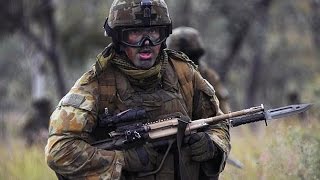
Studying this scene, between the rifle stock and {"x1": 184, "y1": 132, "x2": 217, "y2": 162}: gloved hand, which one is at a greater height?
the rifle stock

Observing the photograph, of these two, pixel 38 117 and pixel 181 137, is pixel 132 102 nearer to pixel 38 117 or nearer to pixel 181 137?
pixel 181 137

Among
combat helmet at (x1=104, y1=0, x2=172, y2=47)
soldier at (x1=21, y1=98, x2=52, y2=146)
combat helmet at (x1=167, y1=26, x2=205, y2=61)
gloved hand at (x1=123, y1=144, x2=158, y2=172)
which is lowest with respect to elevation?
soldier at (x1=21, y1=98, x2=52, y2=146)

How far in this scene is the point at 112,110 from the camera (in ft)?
16.4

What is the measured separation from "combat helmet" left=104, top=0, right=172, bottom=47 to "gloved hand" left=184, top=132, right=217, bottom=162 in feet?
1.97

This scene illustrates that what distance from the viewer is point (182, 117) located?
5.03 metres

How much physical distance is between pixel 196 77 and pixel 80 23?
18.3m

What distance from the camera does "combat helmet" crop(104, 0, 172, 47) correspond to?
4.99m

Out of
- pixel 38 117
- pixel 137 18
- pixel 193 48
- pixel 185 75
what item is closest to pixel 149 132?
pixel 185 75

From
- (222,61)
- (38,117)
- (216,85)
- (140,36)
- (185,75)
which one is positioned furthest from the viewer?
(38,117)

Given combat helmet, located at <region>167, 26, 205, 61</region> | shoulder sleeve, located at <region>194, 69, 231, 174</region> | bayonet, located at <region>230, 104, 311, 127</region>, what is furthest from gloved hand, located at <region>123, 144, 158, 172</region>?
combat helmet, located at <region>167, 26, 205, 61</region>

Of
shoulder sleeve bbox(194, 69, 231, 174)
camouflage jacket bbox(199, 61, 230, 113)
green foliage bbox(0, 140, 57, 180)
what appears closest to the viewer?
shoulder sleeve bbox(194, 69, 231, 174)

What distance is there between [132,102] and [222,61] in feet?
41.6

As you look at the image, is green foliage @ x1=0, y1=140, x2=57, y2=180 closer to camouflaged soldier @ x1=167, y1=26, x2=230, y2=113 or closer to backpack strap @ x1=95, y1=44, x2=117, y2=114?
camouflaged soldier @ x1=167, y1=26, x2=230, y2=113

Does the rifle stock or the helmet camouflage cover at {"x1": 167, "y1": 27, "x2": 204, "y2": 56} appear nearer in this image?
the rifle stock
